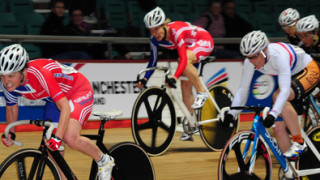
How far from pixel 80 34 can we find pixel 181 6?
2921 millimetres

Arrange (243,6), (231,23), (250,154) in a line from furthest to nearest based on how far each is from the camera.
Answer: (243,6), (231,23), (250,154)

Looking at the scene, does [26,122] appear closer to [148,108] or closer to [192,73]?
[148,108]

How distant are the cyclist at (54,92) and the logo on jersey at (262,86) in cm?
599

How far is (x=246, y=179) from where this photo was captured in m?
4.11

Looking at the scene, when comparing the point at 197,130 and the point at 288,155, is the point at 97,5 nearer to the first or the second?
the point at 197,130

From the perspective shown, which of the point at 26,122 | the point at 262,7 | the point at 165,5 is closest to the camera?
the point at 26,122

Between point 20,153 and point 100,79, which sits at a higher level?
point 20,153

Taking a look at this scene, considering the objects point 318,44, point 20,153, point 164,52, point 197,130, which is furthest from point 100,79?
point 20,153

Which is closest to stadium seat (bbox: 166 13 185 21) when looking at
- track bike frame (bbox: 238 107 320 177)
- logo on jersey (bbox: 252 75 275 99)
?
logo on jersey (bbox: 252 75 275 99)

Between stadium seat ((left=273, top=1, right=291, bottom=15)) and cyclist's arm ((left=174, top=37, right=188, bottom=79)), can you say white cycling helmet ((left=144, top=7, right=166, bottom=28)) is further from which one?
stadium seat ((left=273, top=1, right=291, bottom=15))

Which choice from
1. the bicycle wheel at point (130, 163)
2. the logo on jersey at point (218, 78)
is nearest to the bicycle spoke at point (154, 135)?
the bicycle wheel at point (130, 163)

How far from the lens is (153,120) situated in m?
6.26

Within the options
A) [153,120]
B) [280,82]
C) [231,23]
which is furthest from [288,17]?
[280,82]

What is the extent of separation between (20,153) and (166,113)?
3.14 m
